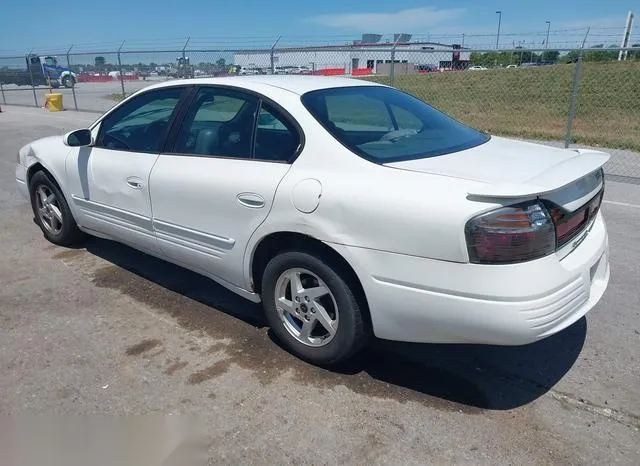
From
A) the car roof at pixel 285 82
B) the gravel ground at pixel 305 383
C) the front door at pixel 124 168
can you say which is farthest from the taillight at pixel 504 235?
the front door at pixel 124 168

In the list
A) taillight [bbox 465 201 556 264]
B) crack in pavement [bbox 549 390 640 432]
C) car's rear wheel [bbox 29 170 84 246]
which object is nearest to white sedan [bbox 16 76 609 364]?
taillight [bbox 465 201 556 264]

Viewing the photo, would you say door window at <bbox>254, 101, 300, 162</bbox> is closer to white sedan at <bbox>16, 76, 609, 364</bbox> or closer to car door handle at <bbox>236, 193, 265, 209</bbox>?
white sedan at <bbox>16, 76, 609, 364</bbox>

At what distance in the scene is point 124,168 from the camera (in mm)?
3994

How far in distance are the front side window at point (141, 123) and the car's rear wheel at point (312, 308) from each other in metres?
1.42

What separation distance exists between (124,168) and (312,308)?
1.90 m

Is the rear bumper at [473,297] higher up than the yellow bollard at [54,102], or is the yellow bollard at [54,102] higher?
the rear bumper at [473,297]

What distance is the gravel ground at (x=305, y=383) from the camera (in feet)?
8.25

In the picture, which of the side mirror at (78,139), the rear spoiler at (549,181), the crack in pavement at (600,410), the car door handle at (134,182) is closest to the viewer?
the rear spoiler at (549,181)

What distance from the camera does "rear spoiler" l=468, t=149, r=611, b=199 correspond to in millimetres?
2391

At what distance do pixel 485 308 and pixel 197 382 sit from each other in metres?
1.60

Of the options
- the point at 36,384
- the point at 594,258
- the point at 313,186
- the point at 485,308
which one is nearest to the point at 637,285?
the point at 594,258

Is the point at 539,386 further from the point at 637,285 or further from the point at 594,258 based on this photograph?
the point at 637,285

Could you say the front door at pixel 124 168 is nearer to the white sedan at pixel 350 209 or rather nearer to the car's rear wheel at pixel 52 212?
the white sedan at pixel 350 209

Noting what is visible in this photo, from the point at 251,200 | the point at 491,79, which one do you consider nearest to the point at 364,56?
the point at 491,79
